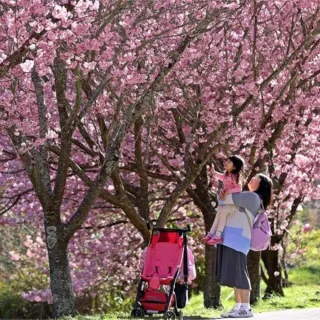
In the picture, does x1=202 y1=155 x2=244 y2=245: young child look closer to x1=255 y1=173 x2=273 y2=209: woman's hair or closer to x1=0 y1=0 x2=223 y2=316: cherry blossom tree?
x1=255 y1=173 x2=273 y2=209: woman's hair

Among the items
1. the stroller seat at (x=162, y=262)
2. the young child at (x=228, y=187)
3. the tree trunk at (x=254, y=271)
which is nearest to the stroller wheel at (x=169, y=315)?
the stroller seat at (x=162, y=262)

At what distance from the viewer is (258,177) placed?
1101 cm

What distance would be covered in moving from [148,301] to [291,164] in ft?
24.9

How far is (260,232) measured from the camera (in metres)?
11.0

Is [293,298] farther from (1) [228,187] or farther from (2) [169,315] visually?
(2) [169,315]

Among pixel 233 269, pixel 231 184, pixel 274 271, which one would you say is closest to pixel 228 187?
pixel 231 184

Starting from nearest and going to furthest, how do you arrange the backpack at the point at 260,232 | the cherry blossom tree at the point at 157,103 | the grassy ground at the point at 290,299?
the backpack at the point at 260,232
the cherry blossom tree at the point at 157,103
the grassy ground at the point at 290,299

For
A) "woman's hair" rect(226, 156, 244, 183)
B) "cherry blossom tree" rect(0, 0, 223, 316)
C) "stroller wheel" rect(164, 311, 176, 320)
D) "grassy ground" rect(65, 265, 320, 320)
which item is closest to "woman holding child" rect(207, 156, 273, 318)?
"woman's hair" rect(226, 156, 244, 183)

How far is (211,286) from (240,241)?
5984 millimetres

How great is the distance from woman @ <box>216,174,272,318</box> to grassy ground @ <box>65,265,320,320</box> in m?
1.56

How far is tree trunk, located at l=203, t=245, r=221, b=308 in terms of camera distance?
16.6 m

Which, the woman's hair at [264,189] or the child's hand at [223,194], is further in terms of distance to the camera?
the woman's hair at [264,189]

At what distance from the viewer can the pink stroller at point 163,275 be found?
35.3 ft

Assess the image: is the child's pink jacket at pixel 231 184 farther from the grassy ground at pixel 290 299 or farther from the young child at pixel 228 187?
the grassy ground at pixel 290 299
